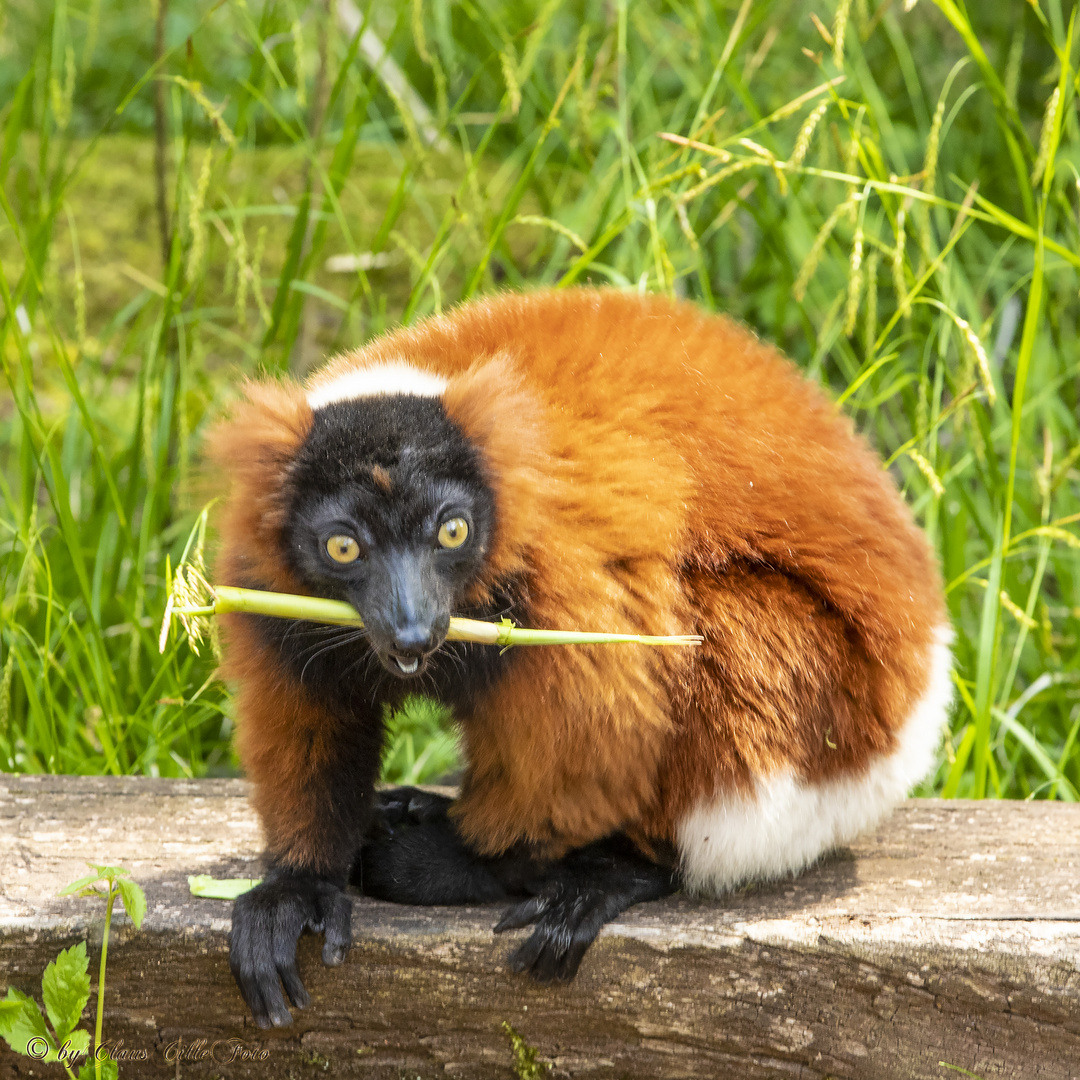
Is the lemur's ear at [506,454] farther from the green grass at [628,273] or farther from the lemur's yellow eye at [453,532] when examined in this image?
the green grass at [628,273]

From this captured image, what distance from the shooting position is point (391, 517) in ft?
7.11

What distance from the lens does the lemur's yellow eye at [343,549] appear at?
2178 mm

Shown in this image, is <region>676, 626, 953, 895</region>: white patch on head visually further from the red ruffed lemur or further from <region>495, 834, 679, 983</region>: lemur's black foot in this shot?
<region>495, 834, 679, 983</region>: lemur's black foot

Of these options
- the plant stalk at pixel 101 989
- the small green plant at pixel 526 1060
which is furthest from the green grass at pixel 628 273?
the small green plant at pixel 526 1060

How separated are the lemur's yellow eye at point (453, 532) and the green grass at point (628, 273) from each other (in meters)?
0.77

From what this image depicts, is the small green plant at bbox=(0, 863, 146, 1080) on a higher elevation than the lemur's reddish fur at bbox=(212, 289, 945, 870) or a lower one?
lower

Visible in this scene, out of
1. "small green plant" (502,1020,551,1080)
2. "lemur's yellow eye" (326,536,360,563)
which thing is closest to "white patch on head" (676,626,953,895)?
"small green plant" (502,1020,551,1080)

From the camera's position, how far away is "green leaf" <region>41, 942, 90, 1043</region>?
2268 mm

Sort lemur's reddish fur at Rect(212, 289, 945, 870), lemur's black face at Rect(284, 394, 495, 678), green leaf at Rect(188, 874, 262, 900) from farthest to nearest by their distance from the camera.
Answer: green leaf at Rect(188, 874, 262, 900) → lemur's reddish fur at Rect(212, 289, 945, 870) → lemur's black face at Rect(284, 394, 495, 678)

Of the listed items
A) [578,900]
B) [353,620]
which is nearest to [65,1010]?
[353,620]

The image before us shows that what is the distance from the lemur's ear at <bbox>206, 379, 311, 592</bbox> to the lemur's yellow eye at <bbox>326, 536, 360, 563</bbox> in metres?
0.15

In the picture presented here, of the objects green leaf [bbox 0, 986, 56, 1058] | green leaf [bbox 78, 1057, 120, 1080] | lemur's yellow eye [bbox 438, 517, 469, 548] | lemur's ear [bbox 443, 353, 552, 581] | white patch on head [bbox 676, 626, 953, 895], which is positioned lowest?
green leaf [bbox 78, 1057, 120, 1080]

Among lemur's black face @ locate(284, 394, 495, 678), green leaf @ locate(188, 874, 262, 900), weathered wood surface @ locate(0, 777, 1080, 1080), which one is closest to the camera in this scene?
lemur's black face @ locate(284, 394, 495, 678)

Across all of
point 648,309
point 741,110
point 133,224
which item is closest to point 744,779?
point 648,309
